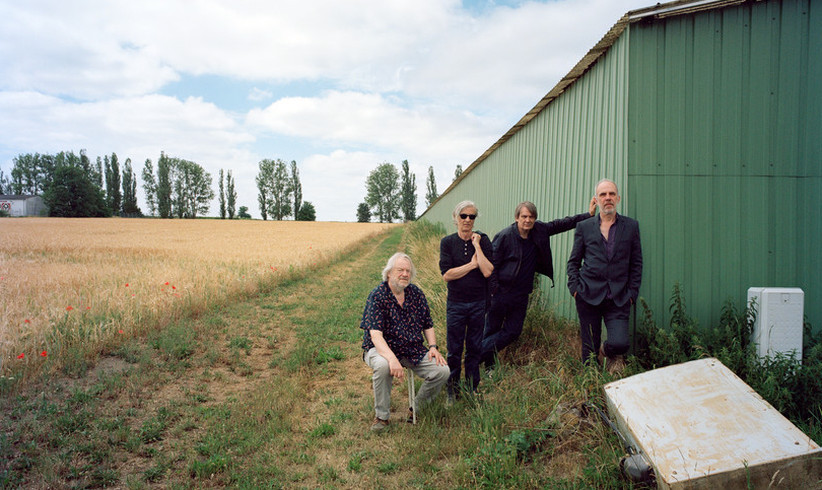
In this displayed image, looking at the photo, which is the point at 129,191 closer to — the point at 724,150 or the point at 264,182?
the point at 264,182

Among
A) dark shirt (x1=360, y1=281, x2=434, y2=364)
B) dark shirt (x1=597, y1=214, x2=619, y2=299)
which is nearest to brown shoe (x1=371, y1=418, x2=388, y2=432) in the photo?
dark shirt (x1=360, y1=281, x2=434, y2=364)

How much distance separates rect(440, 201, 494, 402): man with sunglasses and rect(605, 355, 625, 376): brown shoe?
1.11m

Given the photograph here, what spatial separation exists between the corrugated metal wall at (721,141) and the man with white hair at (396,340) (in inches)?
86.7

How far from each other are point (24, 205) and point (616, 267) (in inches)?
2625

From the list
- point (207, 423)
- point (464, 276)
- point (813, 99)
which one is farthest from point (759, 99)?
point (207, 423)

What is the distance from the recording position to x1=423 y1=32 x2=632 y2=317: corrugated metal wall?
4.57 m

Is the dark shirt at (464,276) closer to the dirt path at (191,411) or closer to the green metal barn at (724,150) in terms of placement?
the dirt path at (191,411)

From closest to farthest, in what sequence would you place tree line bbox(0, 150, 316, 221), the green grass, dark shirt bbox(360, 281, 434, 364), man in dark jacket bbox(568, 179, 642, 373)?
the green grass < man in dark jacket bbox(568, 179, 642, 373) < dark shirt bbox(360, 281, 434, 364) < tree line bbox(0, 150, 316, 221)

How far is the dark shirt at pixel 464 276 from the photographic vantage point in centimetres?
409

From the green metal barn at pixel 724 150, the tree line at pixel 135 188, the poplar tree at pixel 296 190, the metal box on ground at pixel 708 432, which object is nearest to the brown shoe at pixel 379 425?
the metal box on ground at pixel 708 432

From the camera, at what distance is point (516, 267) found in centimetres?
426

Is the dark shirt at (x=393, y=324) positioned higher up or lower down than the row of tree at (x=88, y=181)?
lower down

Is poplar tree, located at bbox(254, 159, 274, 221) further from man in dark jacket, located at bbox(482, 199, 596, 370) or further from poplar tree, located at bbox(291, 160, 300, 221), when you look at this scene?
man in dark jacket, located at bbox(482, 199, 596, 370)

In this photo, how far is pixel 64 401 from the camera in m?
4.16
